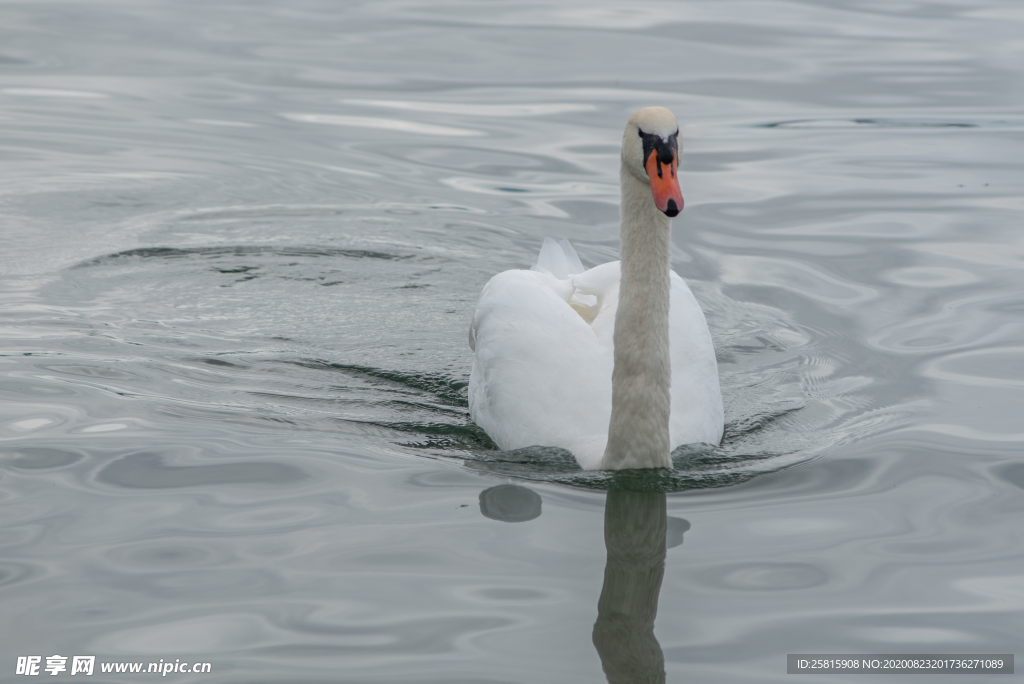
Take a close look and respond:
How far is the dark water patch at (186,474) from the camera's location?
580 cm

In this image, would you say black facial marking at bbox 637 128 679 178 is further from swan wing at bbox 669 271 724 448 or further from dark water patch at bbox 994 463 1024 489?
dark water patch at bbox 994 463 1024 489

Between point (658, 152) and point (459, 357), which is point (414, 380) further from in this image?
point (658, 152)

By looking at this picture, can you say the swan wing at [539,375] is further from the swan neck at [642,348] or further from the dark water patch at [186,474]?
the dark water patch at [186,474]

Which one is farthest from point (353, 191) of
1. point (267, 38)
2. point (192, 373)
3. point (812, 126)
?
point (267, 38)

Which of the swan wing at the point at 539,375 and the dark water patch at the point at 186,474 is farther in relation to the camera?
the swan wing at the point at 539,375

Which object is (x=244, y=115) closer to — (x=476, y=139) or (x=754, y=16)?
(x=476, y=139)

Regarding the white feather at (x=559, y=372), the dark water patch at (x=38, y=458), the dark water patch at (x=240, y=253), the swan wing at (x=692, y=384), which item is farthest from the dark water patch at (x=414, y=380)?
the dark water patch at (x=240, y=253)

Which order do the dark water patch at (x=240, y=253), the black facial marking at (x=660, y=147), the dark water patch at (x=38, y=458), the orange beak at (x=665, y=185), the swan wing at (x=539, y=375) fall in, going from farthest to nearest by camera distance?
the dark water patch at (x=240, y=253) < the swan wing at (x=539, y=375) < the dark water patch at (x=38, y=458) < the black facial marking at (x=660, y=147) < the orange beak at (x=665, y=185)

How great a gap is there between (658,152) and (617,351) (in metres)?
1.11

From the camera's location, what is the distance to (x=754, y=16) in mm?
19688

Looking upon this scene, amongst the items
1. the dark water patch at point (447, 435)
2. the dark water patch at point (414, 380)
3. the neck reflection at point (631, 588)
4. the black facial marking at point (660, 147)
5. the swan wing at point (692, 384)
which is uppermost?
the black facial marking at point (660, 147)

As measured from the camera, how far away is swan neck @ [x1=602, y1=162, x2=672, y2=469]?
5887mm

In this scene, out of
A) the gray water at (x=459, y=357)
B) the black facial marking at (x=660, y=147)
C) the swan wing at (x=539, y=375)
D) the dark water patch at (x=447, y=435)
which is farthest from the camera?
the dark water patch at (x=447, y=435)

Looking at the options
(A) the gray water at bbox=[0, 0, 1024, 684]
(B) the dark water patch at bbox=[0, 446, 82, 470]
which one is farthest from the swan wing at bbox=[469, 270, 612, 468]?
(B) the dark water patch at bbox=[0, 446, 82, 470]
